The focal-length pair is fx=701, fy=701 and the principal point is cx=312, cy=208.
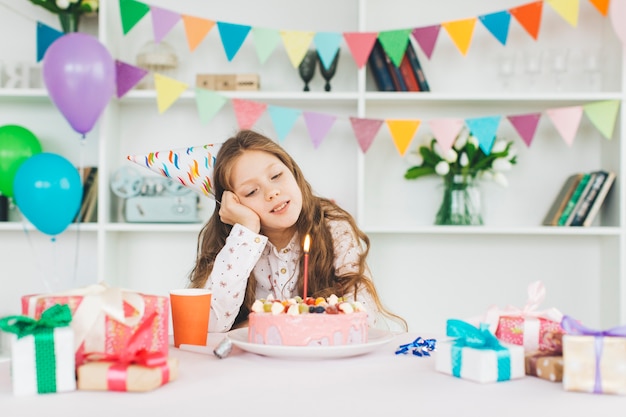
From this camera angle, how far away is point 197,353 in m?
1.02

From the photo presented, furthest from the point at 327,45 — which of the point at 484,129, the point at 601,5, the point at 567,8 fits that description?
Answer: the point at 601,5

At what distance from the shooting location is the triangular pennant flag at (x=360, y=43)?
107 inches

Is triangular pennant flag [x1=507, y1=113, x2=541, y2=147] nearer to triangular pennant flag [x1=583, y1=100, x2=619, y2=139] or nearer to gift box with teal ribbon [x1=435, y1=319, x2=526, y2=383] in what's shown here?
triangular pennant flag [x1=583, y1=100, x2=619, y2=139]

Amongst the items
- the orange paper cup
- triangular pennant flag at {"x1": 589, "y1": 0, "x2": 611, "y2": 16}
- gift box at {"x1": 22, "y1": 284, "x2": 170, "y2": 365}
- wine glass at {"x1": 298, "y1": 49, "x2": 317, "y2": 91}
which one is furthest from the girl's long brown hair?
triangular pennant flag at {"x1": 589, "y1": 0, "x2": 611, "y2": 16}

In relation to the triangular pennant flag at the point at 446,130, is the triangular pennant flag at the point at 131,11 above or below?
above

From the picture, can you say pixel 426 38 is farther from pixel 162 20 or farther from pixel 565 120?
pixel 162 20

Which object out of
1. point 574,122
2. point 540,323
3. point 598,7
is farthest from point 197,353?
point 598,7

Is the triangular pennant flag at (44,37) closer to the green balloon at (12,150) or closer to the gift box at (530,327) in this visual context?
the green balloon at (12,150)

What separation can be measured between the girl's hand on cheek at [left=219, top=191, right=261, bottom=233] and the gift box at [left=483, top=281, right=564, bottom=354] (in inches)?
26.3

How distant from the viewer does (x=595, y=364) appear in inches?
31.0

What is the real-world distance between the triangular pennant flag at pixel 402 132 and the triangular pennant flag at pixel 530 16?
57cm

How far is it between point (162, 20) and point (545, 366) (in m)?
2.32

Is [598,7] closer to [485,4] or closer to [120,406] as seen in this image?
[485,4]

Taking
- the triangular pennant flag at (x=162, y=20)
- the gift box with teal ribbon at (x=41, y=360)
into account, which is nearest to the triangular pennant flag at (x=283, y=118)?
the triangular pennant flag at (x=162, y=20)
